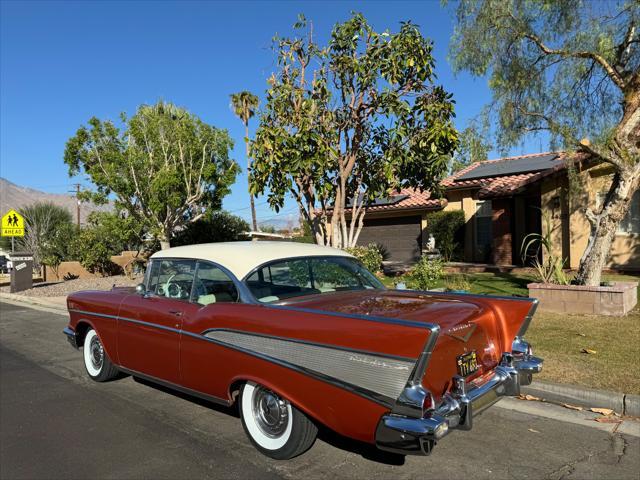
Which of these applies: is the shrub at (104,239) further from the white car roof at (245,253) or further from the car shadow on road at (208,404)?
the white car roof at (245,253)

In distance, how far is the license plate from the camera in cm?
329

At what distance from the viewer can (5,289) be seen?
19.8m

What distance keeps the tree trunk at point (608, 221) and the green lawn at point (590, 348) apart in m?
0.96

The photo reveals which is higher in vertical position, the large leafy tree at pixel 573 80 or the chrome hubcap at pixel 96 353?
the large leafy tree at pixel 573 80

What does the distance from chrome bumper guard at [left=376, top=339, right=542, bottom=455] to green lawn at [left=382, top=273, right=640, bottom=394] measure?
202 cm

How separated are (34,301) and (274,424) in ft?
48.2

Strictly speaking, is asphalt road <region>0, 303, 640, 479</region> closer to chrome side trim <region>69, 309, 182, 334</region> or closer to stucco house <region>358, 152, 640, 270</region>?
chrome side trim <region>69, 309, 182, 334</region>

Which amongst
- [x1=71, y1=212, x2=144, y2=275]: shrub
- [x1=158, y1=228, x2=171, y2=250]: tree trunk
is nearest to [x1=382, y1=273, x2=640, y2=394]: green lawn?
[x1=158, y1=228, x2=171, y2=250]: tree trunk

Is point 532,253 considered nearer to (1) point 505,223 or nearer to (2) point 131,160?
(1) point 505,223

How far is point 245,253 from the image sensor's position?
170 inches

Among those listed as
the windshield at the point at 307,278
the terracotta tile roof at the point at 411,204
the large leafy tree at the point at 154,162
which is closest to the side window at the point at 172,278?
the windshield at the point at 307,278

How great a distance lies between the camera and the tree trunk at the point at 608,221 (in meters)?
8.89

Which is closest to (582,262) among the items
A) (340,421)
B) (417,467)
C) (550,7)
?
(550,7)

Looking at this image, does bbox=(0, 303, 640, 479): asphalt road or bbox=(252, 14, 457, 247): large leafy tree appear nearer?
bbox=(0, 303, 640, 479): asphalt road
